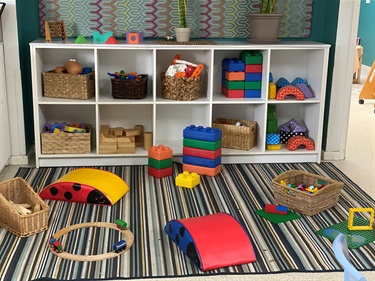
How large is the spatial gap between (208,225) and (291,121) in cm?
181

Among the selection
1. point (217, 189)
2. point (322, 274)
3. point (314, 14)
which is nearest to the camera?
point (322, 274)

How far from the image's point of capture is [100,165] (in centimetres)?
368

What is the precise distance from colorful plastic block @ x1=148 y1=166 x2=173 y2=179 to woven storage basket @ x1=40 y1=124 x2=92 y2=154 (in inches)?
19.5

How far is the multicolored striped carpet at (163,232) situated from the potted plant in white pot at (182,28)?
92 cm

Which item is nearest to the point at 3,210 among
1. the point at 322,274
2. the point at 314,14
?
the point at 322,274

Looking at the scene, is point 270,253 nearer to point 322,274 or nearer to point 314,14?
point 322,274

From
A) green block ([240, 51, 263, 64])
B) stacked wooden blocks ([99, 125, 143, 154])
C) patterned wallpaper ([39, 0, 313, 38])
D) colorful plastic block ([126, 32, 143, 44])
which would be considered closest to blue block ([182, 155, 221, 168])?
stacked wooden blocks ([99, 125, 143, 154])

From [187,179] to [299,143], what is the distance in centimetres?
102

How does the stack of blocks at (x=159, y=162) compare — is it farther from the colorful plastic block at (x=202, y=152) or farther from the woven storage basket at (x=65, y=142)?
the woven storage basket at (x=65, y=142)

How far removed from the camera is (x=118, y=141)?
3.66 m

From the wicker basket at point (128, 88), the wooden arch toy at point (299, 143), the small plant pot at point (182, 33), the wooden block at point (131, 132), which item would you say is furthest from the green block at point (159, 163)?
the wooden arch toy at point (299, 143)

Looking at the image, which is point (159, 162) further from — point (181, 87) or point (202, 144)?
point (181, 87)

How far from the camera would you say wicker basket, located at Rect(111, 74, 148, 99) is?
11.7 feet

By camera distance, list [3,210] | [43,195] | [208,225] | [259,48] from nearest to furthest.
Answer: [208,225] → [3,210] → [43,195] → [259,48]
